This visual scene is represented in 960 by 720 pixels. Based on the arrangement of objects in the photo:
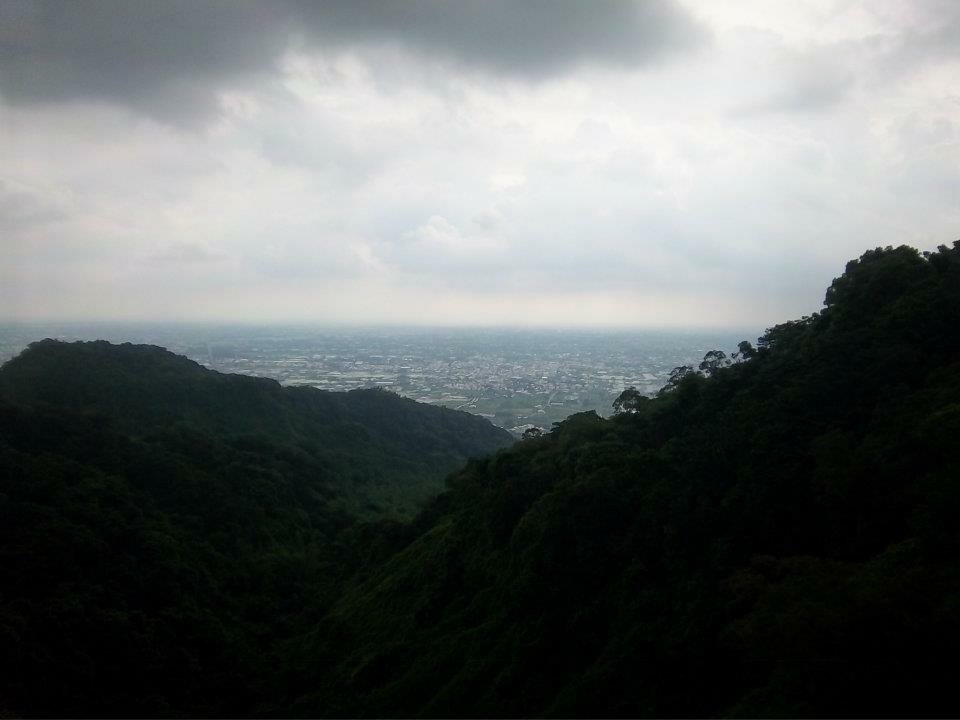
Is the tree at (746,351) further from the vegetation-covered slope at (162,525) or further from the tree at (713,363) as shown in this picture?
the vegetation-covered slope at (162,525)

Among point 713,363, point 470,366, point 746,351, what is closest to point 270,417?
point 713,363

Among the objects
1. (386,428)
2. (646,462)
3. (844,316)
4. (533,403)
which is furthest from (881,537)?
(533,403)

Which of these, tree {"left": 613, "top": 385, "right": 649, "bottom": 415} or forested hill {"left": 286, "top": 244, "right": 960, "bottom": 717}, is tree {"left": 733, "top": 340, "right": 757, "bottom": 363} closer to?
forested hill {"left": 286, "top": 244, "right": 960, "bottom": 717}

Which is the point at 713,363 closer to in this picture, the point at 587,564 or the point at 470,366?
the point at 587,564

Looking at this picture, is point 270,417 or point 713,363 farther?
point 270,417

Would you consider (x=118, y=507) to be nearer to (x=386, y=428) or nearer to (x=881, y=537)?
(x=881, y=537)

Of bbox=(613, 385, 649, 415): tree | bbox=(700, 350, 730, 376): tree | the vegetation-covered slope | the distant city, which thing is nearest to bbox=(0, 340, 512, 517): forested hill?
the vegetation-covered slope
